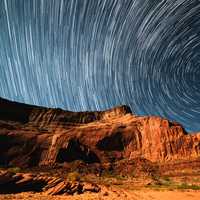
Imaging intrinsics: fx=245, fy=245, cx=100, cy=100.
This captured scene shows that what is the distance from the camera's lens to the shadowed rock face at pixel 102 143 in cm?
6338

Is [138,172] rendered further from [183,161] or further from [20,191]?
[20,191]

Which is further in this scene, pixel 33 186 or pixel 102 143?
pixel 102 143

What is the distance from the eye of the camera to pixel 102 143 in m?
72.6

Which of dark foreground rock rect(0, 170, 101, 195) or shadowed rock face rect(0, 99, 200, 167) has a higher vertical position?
shadowed rock face rect(0, 99, 200, 167)

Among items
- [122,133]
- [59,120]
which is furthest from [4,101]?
[122,133]

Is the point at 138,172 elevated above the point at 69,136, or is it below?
below

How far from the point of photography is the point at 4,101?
312ft

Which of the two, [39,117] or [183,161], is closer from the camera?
[183,161]

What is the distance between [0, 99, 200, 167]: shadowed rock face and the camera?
63.4 meters

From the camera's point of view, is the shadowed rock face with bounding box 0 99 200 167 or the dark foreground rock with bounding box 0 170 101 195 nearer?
the dark foreground rock with bounding box 0 170 101 195

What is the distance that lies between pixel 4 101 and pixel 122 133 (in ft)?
161

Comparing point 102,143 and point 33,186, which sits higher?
point 102,143

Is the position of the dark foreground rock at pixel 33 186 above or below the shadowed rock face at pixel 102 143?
below

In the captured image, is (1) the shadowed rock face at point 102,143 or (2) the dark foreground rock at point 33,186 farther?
(1) the shadowed rock face at point 102,143
